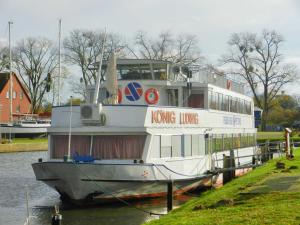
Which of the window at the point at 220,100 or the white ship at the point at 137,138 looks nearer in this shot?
the white ship at the point at 137,138

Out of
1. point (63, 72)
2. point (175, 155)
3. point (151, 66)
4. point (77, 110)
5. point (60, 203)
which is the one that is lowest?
point (60, 203)

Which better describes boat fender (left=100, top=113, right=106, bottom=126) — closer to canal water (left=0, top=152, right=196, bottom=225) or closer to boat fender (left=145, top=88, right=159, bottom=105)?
canal water (left=0, top=152, right=196, bottom=225)

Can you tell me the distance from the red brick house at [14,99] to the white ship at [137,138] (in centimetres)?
5285

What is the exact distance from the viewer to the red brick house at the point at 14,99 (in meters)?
77.9

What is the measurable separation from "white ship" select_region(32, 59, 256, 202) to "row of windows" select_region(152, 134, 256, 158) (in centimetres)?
4

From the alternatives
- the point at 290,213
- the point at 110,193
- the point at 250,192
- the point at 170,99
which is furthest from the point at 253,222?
the point at 170,99

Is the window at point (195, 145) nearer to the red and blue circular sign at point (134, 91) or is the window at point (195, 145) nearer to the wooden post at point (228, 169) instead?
the wooden post at point (228, 169)

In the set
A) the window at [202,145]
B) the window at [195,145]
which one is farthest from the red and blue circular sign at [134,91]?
the window at [202,145]

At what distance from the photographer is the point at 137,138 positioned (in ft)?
71.4

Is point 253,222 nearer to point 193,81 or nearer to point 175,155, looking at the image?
point 175,155

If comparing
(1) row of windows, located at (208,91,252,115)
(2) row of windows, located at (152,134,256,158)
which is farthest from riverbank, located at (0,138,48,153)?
(2) row of windows, located at (152,134,256,158)

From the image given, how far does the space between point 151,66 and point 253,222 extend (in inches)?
589

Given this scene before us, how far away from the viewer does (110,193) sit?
21.4 metres

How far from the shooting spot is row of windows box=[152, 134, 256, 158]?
74.2 feet
